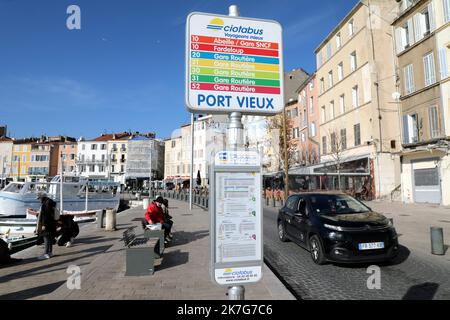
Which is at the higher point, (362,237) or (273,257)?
(362,237)

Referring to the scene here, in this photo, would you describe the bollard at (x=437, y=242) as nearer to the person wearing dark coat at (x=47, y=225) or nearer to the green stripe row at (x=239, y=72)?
the green stripe row at (x=239, y=72)

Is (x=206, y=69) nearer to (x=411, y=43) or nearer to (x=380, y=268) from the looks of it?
(x=380, y=268)

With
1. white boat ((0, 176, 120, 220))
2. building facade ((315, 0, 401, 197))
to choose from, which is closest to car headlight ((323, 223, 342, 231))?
white boat ((0, 176, 120, 220))

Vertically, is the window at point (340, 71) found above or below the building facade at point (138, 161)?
above

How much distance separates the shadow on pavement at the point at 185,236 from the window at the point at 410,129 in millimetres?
19987

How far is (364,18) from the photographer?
3017cm

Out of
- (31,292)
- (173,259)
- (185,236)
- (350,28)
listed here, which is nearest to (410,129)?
(350,28)

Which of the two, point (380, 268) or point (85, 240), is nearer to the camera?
point (380, 268)

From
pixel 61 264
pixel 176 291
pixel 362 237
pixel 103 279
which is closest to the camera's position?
pixel 176 291

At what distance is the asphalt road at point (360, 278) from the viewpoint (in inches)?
226

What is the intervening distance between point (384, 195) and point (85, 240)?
2427 centimetres

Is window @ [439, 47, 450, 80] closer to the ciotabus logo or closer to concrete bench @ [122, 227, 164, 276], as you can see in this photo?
concrete bench @ [122, 227, 164, 276]

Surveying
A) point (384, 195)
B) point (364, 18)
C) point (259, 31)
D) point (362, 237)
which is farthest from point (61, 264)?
point (364, 18)

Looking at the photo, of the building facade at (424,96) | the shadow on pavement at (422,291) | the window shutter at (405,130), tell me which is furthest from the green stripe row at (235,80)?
the window shutter at (405,130)
